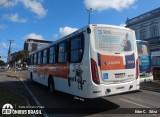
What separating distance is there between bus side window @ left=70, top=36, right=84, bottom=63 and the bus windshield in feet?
2.39

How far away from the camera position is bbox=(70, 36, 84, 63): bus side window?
9991 millimetres

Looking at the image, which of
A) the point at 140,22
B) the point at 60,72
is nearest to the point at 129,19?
the point at 140,22

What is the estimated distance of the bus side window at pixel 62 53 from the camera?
1195 centimetres

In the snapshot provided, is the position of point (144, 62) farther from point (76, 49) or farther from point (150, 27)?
point (150, 27)

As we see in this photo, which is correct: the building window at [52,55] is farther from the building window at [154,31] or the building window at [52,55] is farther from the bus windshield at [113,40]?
the building window at [154,31]

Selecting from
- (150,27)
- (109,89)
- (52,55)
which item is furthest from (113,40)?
(150,27)

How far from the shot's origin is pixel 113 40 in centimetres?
1000

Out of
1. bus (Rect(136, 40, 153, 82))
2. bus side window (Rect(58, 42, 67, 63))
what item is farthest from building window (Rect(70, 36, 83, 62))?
bus (Rect(136, 40, 153, 82))

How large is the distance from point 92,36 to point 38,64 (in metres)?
10.0

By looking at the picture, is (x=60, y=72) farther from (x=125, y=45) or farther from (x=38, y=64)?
(x=38, y=64)

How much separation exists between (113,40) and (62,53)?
3.24 m

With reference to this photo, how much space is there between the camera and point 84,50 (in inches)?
381

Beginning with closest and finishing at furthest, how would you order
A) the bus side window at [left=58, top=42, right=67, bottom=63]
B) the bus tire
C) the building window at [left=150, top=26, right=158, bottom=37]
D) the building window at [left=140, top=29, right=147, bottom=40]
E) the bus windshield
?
1. the bus windshield
2. the bus side window at [left=58, top=42, right=67, bottom=63]
3. the bus tire
4. the building window at [left=150, top=26, right=158, bottom=37]
5. the building window at [left=140, top=29, right=147, bottom=40]

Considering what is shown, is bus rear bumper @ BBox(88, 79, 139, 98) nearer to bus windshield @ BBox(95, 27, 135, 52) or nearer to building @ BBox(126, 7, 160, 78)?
bus windshield @ BBox(95, 27, 135, 52)
